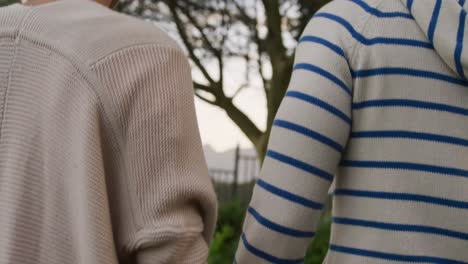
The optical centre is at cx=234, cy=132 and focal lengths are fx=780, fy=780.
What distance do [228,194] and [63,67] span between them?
1038cm

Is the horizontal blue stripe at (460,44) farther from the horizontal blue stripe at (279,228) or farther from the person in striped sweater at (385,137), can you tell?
the horizontal blue stripe at (279,228)

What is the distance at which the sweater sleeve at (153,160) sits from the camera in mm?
1501

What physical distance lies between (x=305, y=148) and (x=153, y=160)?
0.41 meters

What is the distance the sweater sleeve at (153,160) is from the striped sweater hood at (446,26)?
62cm

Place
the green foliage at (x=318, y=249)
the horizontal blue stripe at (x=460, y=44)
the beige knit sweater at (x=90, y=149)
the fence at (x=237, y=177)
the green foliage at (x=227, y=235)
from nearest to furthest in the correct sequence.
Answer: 1. the beige knit sweater at (x=90, y=149)
2. the horizontal blue stripe at (x=460, y=44)
3. the green foliage at (x=318, y=249)
4. the green foliage at (x=227, y=235)
5. the fence at (x=237, y=177)

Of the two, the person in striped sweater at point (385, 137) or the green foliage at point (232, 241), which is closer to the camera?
the person in striped sweater at point (385, 137)

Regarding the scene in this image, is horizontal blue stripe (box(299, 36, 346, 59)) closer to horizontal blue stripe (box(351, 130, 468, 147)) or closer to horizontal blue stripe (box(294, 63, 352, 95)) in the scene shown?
horizontal blue stripe (box(294, 63, 352, 95))

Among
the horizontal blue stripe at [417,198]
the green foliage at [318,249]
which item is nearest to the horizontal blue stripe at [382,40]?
the horizontal blue stripe at [417,198]

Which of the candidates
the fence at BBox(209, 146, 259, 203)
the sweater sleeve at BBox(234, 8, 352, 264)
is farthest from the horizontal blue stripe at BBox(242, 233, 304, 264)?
the fence at BBox(209, 146, 259, 203)

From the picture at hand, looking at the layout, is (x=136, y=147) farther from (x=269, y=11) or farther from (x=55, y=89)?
(x=269, y=11)

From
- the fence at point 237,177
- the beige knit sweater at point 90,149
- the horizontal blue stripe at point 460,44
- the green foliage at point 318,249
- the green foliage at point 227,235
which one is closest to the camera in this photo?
the beige knit sweater at point 90,149

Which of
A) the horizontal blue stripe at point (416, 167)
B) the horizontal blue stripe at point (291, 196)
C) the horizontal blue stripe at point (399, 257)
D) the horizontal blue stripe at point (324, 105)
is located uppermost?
the horizontal blue stripe at point (324, 105)

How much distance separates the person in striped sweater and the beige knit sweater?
0.33 meters

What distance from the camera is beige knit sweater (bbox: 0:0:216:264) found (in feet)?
4.86
